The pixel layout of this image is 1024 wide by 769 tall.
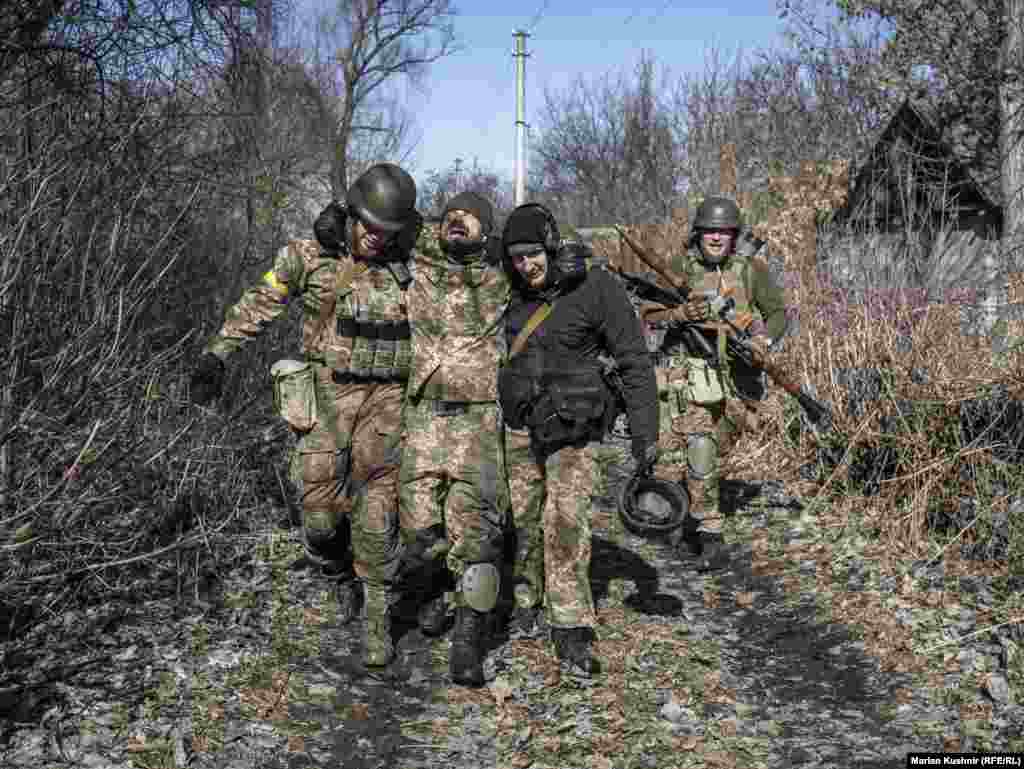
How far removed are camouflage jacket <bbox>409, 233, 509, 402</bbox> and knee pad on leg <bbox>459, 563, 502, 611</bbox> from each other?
31.0 inches

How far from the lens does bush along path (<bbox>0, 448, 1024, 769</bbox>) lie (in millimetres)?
4094

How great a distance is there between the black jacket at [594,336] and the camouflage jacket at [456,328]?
16cm

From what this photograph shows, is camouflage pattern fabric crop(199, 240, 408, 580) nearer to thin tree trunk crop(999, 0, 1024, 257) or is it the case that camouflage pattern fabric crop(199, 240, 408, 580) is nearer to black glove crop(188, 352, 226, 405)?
black glove crop(188, 352, 226, 405)

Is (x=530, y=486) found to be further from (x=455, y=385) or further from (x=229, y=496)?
(x=229, y=496)

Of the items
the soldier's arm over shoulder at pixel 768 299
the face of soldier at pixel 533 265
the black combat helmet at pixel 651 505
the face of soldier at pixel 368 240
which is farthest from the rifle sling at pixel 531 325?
the soldier's arm over shoulder at pixel 768 299

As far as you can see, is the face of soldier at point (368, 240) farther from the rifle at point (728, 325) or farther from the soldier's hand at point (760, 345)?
the soldier's hand at point (760, 345)

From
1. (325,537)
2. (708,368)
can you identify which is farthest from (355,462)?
(708,368)

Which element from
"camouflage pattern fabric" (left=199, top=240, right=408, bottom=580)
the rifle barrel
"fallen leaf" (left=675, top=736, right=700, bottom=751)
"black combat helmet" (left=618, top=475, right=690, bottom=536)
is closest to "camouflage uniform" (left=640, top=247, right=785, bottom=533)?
the rifle barrel

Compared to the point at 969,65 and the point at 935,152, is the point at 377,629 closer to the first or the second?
the point at 969,65

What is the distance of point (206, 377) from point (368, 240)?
1049 millimetres

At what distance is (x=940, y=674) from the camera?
4.71 meters

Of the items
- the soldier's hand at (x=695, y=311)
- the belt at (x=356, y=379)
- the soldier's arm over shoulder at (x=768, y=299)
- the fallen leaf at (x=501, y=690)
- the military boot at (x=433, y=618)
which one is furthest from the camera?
the soldier's arm over shoulder at (x=768, y=299)

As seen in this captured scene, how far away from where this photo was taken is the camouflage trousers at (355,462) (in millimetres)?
5125

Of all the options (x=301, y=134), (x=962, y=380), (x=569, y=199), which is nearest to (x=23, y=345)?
(x=962, y=380)
